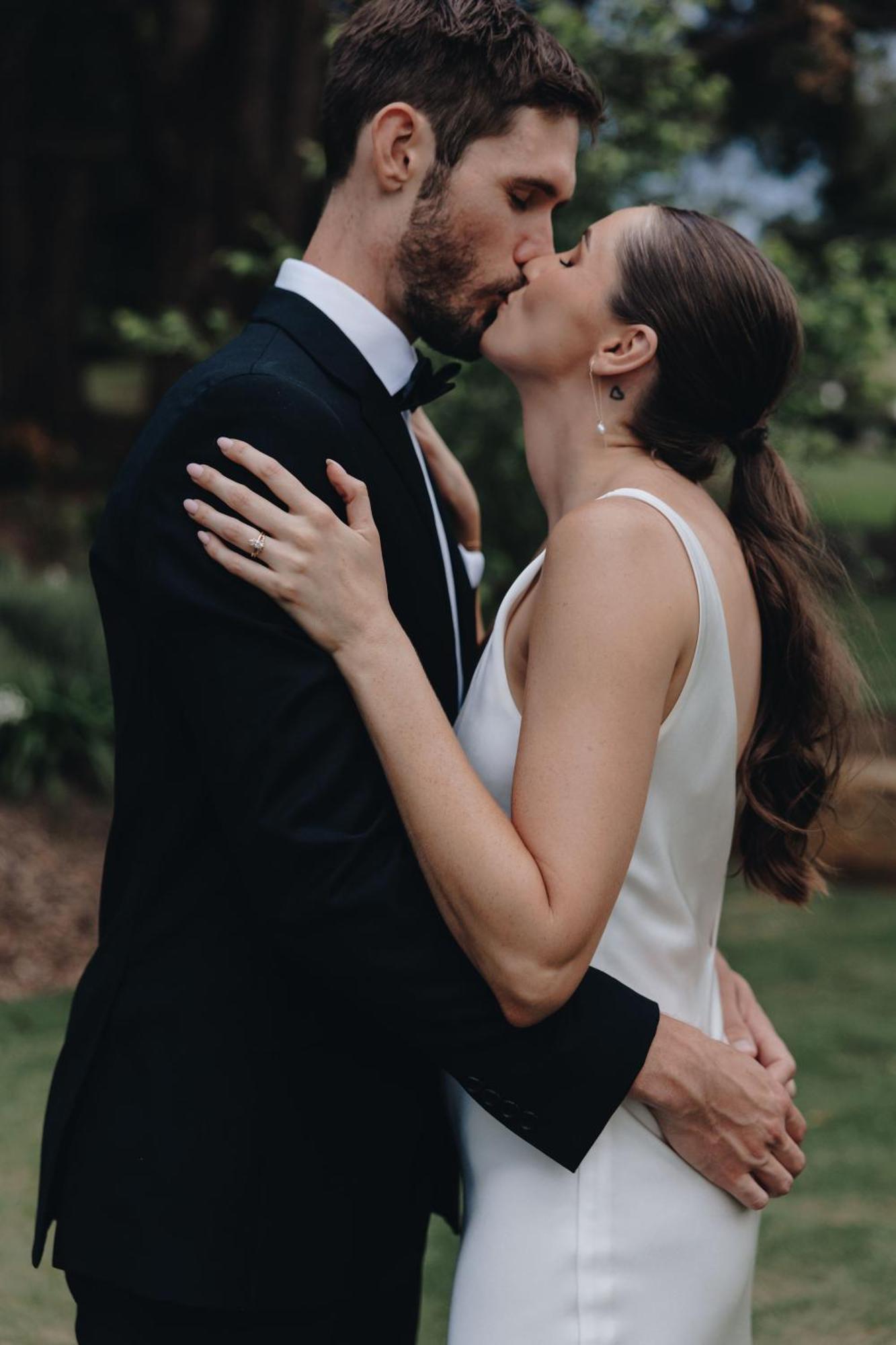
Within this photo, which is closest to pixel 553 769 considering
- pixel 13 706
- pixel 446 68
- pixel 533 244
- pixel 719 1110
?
pixel 719 1110

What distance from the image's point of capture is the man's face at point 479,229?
2.27 metres

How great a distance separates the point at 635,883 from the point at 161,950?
65cm

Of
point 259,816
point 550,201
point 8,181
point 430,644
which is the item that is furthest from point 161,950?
point 8,181

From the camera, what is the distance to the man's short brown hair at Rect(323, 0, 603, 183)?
2223mm

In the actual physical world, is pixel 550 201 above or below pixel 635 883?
above

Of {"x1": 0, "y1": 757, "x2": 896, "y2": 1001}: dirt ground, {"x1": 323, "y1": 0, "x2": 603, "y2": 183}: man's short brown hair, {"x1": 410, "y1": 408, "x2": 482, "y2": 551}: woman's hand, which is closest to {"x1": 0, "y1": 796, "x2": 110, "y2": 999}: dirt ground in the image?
{"x1": 0, "y1": 757, "x2": 896, "y2": 1001}: dirt ground

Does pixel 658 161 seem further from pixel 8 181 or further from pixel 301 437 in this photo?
pixel 8 181

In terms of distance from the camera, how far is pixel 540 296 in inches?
87.9

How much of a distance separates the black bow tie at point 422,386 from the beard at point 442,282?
0.14 ft

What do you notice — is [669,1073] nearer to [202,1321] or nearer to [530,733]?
[530,733]

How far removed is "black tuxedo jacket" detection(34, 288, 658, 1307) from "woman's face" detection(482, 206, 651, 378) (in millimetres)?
248

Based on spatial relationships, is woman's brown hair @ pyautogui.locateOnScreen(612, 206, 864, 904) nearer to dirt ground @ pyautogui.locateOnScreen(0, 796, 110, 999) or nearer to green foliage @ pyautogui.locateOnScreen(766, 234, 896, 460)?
dirt ground @ pyautogui.locateOnScreen(0, 796, 110, 999)

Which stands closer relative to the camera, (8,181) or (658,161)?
(658,161)

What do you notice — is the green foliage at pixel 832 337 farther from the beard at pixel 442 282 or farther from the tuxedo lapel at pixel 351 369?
the tuxedo lapel at pixel 351 369
